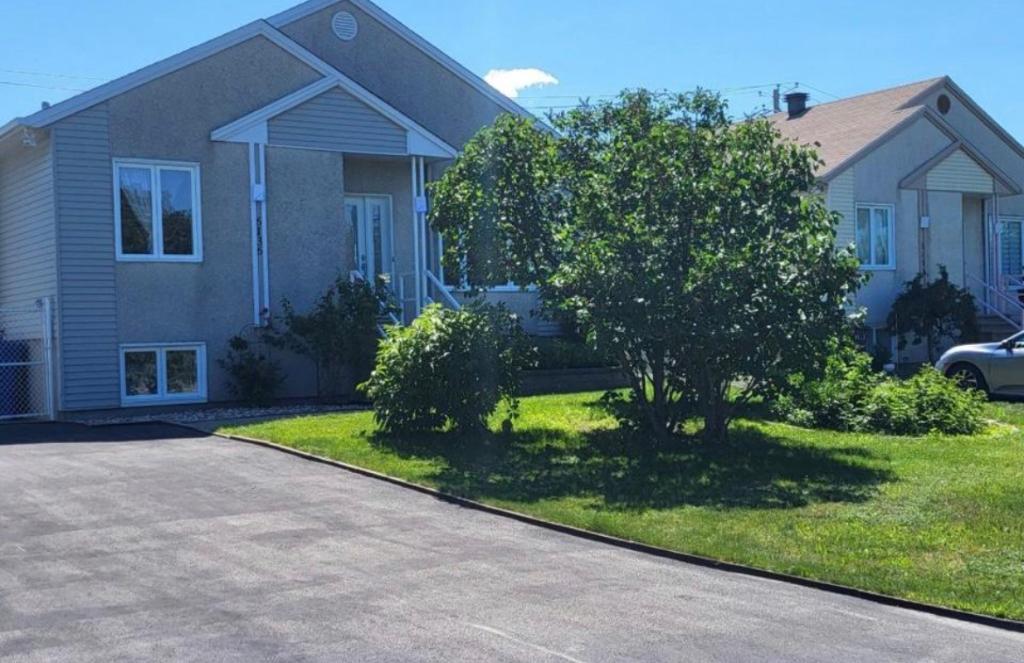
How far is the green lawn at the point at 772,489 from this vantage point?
8.49m

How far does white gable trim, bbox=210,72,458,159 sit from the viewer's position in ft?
63.1

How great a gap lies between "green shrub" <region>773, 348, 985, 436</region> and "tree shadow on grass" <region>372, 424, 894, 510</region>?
146 centimetres

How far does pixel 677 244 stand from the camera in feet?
43.4

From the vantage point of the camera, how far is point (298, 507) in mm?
10352

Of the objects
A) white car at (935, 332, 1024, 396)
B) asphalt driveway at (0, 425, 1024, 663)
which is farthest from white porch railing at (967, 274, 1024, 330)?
asphalt driveway at (0, 425, 1024, 663)

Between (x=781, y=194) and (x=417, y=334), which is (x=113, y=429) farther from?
(x=781, y=194)

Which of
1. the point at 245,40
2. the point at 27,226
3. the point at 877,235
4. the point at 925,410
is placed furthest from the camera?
the point at 877,235

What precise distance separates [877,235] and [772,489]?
56.9 feet

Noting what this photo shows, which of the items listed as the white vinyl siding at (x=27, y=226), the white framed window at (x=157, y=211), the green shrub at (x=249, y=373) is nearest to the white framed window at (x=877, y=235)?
the green shrub at (x=249, y=373)

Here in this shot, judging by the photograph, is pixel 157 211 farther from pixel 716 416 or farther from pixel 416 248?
pixel 716 416

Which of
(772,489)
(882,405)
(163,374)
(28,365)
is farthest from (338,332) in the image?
(772,489)

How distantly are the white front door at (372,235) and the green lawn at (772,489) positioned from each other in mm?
6429

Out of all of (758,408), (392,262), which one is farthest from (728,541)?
(392,262)

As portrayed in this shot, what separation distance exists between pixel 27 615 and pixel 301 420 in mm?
9102
